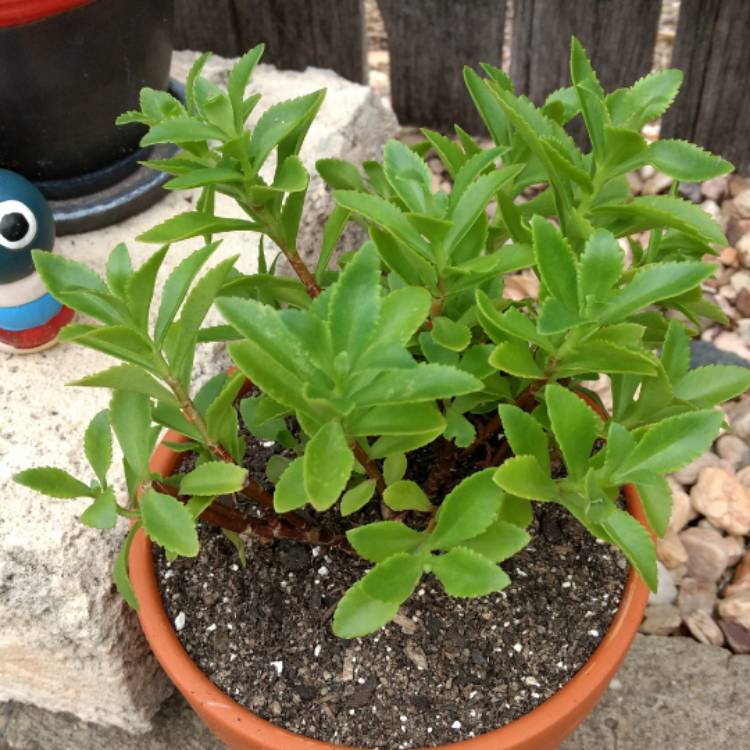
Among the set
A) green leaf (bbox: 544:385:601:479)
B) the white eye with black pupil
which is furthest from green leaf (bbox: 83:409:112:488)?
the white eye with black pupil

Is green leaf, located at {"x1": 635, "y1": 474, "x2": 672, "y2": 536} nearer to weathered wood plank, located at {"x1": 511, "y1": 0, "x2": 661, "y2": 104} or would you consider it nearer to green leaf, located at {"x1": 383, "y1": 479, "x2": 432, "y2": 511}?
green leaf, located at {"x1": 383, "y1": 479, "x2": 432, "y2": 511}

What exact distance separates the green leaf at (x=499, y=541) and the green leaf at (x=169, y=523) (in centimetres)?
26

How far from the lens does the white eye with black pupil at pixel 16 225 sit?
58.1 inches

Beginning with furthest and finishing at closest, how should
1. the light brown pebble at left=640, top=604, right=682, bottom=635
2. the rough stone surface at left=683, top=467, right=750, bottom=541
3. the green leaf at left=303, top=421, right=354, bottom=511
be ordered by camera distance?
the rough stone surface at left=683, top=467, right=750, bottom=541 → the light brown pebble at left=640, top=604, right=682, bottom=635 → the green leaf at left=303, top=421, right=354, bottom=511

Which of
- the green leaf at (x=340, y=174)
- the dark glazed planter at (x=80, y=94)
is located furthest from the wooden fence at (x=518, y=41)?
the green leaf at (x=340, y=174)

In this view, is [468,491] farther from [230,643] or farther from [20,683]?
[20,683]

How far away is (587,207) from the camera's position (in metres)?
1.02

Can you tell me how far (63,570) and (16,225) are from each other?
518 millimetres

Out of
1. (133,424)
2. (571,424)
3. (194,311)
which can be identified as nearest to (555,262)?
Result: (571,424)

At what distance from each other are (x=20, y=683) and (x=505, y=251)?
1052 mm

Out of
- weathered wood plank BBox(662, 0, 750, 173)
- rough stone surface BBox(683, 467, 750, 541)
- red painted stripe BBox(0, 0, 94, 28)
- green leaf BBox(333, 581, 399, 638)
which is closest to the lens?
green leaf BBox(333, 581, 399, 638)

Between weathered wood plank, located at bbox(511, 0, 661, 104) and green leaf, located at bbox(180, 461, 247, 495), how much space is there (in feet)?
5.07

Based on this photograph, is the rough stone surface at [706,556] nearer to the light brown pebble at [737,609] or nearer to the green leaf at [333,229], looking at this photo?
the light brown pebble at [737,609]

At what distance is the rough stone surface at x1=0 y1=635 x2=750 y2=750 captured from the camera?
1.54m
